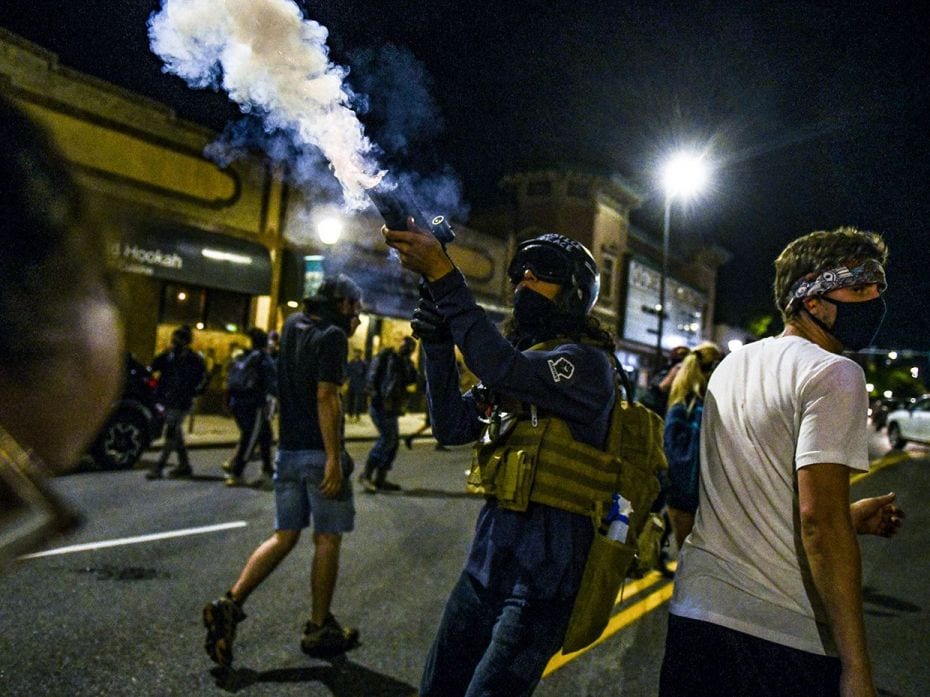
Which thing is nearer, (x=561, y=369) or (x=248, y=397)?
(x=561, y=369)

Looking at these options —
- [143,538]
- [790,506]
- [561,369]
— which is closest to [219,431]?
[143,538]

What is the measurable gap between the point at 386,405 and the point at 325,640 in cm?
507


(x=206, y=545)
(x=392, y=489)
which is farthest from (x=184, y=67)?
(x=392, y=489)

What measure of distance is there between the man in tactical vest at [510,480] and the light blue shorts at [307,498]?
178 cm

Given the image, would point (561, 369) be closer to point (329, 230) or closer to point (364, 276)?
point (329, 230)

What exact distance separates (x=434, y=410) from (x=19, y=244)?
5.62 ft

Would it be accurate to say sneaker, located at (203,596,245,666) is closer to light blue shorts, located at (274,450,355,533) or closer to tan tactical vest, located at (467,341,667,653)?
light blue shorts, located at (274,450,355,533)

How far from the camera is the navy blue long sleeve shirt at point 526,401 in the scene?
6.57 ft

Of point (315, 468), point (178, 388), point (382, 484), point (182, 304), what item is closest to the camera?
point (315, 468)

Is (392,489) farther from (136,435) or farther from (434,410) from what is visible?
(434,410)

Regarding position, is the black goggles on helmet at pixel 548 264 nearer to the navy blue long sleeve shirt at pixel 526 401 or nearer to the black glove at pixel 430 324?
the navy blue long sleeve shirt at pixel 526 401

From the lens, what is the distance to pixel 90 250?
73cm

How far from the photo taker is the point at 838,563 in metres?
1.69

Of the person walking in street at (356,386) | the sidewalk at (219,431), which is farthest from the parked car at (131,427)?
the person walking in street at (356,386)
